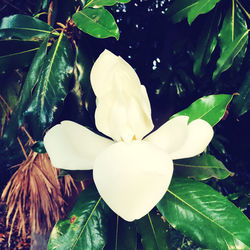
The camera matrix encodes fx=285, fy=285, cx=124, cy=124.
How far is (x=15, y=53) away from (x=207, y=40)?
2.34 feet

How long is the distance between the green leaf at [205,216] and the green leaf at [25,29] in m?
0.58

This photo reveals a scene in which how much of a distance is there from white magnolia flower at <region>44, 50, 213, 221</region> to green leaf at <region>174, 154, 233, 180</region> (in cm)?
19

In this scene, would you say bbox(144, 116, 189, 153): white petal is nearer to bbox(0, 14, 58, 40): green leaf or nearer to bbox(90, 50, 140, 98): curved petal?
bbox(90, 50, 140, 98): curved petal

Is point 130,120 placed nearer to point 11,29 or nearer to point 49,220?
point 11,29

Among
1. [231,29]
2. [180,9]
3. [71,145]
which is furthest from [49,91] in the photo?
[231,29]

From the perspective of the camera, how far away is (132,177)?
47cm

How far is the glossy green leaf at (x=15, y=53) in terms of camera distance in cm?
83

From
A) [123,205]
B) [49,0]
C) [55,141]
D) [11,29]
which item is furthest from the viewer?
[49,0]

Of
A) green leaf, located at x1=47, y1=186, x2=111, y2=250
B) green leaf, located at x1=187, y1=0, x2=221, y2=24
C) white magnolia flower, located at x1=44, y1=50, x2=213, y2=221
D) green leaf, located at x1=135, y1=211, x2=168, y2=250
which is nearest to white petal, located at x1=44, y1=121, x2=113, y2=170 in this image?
white magnolia flower, located at x1=44, y1=50, x2=213, y2=221

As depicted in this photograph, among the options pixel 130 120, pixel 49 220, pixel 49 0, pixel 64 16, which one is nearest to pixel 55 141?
pixel 130 120

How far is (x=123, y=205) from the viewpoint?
0.48 meters

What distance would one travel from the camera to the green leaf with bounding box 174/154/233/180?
29.3 inches

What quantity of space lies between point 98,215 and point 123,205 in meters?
0.29

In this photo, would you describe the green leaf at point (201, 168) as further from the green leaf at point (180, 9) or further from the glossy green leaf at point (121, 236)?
the green leaf at point (180, 9)
